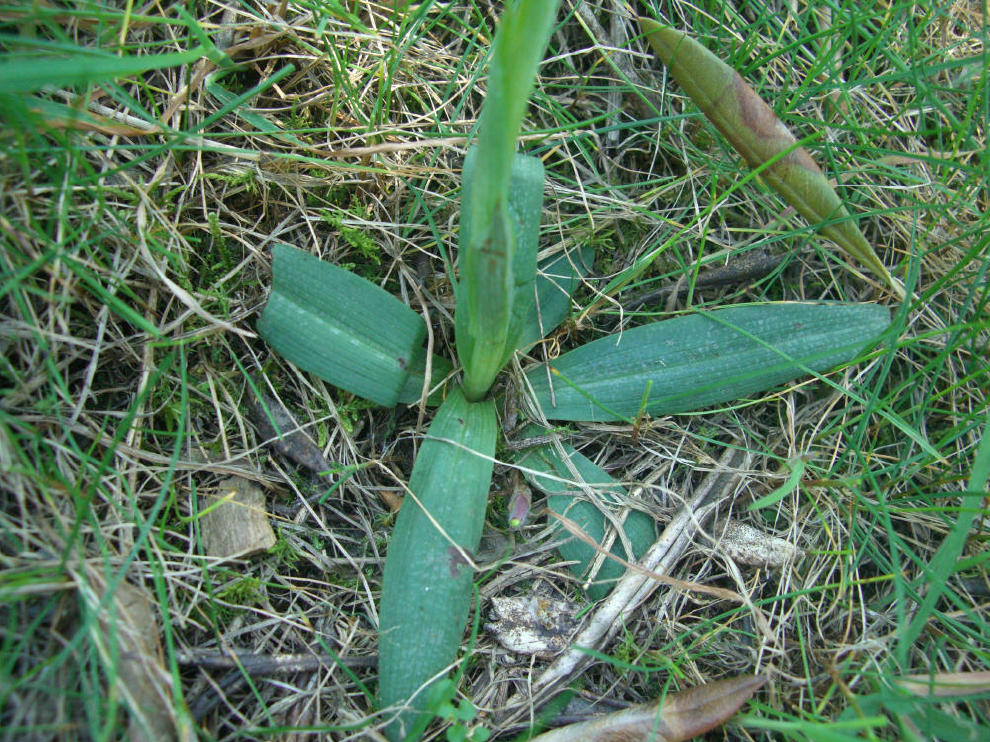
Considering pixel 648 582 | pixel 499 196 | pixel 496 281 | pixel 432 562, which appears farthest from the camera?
pixel 648 582

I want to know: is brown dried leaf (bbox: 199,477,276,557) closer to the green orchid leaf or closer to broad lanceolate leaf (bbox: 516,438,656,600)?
the green orchid leaf

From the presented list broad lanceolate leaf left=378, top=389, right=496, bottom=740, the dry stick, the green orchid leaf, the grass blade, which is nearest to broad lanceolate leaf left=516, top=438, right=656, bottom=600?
the dry stick

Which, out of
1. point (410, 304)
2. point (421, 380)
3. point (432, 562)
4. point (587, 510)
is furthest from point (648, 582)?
point (410, 304)

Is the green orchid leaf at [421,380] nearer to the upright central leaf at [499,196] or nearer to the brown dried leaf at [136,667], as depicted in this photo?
the upright central leaf at [499,196]

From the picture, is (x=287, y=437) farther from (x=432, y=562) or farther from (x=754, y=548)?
(x=754, y=548)

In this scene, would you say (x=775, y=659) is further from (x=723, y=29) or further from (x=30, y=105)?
(x=30, y=105)

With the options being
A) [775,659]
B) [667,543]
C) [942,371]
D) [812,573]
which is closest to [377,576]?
[667,543]
